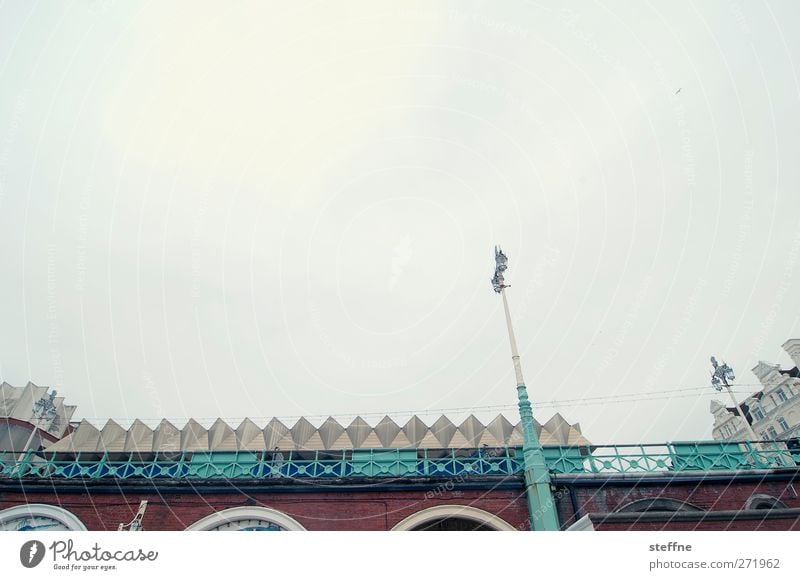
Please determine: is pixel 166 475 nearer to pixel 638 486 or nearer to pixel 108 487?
pixel 108 487

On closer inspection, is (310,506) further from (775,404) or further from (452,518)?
(775,404)

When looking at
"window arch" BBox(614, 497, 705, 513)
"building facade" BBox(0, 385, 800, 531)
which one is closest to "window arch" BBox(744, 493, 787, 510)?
"building facade" BBox(0, 385, 800, 531)

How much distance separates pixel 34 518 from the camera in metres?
18.6

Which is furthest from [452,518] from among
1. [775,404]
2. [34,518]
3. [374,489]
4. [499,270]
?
[775,404]

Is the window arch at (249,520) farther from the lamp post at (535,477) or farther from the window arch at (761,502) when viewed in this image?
the window arch at (761,502)

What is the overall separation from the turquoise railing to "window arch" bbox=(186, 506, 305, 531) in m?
1.30

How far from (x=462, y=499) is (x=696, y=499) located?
9.39 m

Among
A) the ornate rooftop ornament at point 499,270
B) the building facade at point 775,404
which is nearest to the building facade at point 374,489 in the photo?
the ornate rooftop ornament at point 499,270

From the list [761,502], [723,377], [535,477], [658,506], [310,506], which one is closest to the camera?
[535,477]

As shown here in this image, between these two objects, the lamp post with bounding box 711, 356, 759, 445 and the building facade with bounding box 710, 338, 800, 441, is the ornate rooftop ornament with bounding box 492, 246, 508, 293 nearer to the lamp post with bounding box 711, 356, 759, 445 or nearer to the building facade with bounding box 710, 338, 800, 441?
the lamp post with bounding box 711, 356, 759, 445

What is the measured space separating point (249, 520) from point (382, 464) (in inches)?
228
